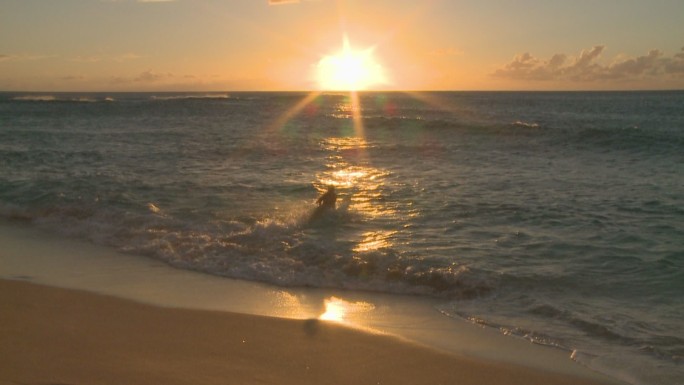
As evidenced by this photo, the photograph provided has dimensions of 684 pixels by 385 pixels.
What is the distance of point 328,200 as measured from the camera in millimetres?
11391

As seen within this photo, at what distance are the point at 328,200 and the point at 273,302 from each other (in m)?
4.82

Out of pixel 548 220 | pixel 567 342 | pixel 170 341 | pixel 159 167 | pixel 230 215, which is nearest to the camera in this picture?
pixel 170 341

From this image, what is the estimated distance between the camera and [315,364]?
16.1ft

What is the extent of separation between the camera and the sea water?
6500 mm

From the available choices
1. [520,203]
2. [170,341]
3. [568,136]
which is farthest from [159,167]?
[568,136]

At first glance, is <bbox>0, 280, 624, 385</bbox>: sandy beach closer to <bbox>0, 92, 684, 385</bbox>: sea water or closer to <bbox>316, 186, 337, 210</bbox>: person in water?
<bbox>0, 92, 684, 385</bbox>: sea water

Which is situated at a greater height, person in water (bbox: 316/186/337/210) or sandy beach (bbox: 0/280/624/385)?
person in water (bbox: 316/186/337/210)

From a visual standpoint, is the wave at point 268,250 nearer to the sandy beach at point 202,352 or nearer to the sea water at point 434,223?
the sea water at point 434,223

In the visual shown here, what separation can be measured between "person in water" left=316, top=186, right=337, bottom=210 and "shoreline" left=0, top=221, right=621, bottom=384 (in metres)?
3.64

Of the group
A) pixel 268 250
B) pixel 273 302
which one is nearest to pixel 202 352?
pixel 273 302

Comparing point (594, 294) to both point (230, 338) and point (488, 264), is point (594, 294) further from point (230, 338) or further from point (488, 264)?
point (230, 338)

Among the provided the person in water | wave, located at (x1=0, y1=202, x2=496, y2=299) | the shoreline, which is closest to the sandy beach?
the shoreline

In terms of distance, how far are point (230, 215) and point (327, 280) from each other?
12.7 ft

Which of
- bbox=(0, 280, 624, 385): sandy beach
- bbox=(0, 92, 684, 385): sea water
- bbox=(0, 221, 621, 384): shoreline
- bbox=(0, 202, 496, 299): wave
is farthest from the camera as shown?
bbox=(0, 202, 496, 299): wave
